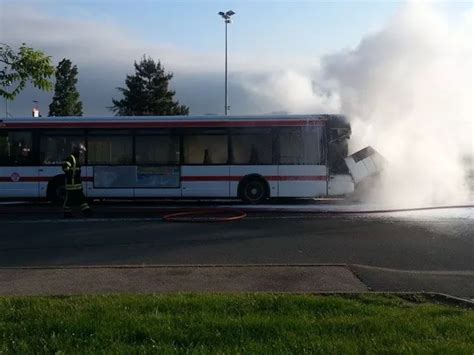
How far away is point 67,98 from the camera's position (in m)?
50.8

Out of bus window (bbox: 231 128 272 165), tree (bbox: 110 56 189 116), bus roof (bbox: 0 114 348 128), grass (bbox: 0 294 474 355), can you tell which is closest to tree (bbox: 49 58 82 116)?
tree (bbox: 110 56 189 116)

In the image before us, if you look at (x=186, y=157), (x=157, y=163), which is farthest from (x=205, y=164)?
(x=157, y=163)

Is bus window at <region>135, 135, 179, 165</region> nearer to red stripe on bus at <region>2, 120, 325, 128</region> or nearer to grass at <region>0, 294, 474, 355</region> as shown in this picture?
red stripe on bus at <region>2, 120, 325, 128</region>

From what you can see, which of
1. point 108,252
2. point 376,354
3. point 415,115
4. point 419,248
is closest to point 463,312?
point 376,354

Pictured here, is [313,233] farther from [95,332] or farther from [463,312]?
[95,332]

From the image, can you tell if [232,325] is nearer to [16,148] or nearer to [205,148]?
[205,148]

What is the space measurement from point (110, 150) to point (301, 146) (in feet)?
19.0

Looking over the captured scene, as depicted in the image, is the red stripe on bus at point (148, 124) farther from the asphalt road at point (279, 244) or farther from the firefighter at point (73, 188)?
the asphalt road at point (279, 244)

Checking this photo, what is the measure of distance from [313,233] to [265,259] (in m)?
2.87

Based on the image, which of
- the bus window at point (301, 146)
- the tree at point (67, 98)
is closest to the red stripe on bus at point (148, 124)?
the bus window at point (301, 146)

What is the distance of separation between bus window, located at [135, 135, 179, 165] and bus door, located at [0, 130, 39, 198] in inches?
125

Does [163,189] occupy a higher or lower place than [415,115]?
lower

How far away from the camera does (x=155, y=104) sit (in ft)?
192

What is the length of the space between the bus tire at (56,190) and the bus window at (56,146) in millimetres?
525
